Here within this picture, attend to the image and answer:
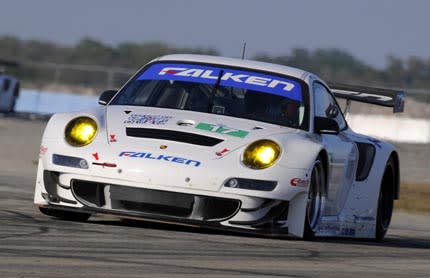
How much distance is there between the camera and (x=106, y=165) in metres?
8.39

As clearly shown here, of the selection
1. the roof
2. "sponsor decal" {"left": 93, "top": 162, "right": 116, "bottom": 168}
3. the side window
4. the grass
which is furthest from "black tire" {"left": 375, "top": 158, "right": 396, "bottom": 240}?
the grass

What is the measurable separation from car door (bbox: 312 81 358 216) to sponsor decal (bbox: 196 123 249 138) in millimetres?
726

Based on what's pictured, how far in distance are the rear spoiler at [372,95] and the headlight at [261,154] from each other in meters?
3.01

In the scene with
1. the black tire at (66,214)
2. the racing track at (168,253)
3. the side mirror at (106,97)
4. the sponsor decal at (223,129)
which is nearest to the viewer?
the racing track at (168,253)

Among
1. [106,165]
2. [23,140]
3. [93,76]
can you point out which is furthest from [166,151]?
[93,76]

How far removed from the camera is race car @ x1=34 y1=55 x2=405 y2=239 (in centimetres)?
833

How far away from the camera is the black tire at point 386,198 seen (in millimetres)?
10781

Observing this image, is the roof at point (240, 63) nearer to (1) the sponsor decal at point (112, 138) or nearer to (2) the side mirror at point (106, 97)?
(2) the side mirror at point (106, 97)

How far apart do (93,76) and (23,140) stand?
18.7 m

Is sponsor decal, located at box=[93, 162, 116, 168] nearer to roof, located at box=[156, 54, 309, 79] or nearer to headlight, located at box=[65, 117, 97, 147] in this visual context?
headlight, located at box=[65, 117, 97, 147]

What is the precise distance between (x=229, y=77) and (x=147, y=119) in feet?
3.33

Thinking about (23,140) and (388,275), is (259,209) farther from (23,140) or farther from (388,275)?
(23,140)

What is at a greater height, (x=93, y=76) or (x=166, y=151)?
(x=166, y=151)

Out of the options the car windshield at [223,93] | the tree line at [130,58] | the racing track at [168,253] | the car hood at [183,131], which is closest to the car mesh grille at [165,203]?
the racing track at [168,253]
